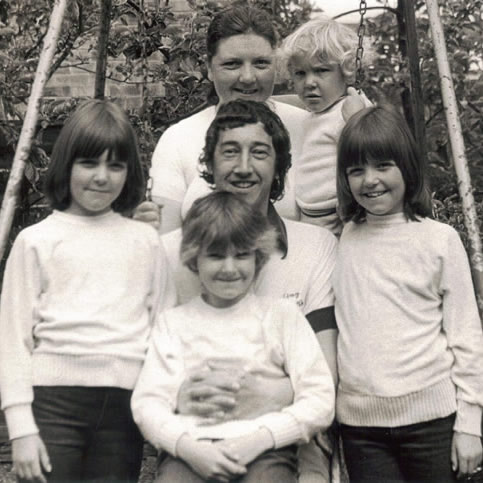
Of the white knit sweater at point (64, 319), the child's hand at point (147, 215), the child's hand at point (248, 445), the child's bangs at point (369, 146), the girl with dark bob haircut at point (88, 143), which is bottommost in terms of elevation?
the child's hand at point (248, 445)

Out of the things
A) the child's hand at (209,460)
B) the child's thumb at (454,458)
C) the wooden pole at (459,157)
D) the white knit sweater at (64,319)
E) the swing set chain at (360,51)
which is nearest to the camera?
the child's hand at (209,460)

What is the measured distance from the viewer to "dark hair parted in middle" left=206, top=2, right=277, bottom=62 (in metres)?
3.44

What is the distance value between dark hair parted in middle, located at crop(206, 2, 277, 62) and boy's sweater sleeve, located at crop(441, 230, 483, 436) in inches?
46.8

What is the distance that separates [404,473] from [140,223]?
1070 millimetres

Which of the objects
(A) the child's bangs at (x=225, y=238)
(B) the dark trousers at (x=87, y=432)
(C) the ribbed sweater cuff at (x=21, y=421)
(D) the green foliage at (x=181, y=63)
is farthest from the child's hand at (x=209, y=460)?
(D) the green foliage at (x=181, y=63)

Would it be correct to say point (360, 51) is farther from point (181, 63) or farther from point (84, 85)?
point (84, 85)

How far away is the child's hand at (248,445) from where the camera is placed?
97.2 inches

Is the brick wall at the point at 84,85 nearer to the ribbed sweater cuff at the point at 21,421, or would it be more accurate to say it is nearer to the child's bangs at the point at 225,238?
the child's bangs at the point at 225,238

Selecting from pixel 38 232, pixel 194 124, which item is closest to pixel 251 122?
pixel 194 124

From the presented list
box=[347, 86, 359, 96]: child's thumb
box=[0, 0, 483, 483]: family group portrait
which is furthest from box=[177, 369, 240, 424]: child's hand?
box=[347, 86, 359, 96]: child's thumb

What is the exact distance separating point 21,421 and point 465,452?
122 cm

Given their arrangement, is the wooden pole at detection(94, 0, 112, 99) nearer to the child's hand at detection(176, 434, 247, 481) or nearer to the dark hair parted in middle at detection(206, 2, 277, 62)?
the dark hair parted in middle at detection(206, 2, 277, 62)

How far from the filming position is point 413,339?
8.85ft

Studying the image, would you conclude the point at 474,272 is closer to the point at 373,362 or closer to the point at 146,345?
the point at 373,362
